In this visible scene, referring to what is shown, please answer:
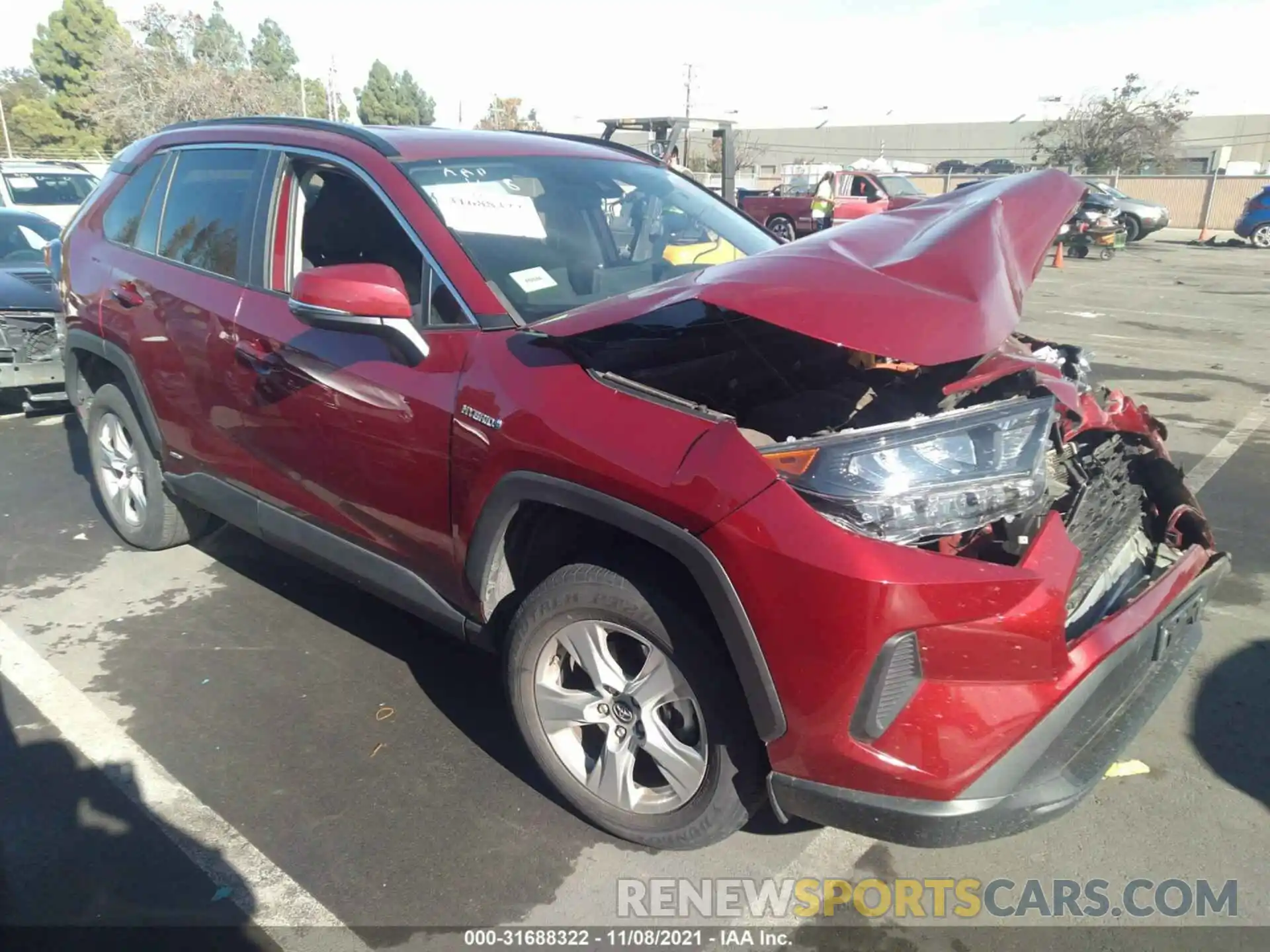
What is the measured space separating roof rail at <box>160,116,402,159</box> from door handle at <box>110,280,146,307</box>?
0.79 meters

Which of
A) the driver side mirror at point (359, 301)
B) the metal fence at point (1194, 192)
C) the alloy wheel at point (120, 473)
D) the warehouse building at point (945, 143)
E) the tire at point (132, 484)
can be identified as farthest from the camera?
the warehouse building at point (945, 143)

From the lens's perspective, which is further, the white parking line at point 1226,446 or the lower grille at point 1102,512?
the white parking line at point 1226,446

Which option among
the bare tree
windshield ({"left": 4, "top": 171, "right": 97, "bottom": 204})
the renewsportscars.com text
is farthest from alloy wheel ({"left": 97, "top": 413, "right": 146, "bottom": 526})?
the bare tree

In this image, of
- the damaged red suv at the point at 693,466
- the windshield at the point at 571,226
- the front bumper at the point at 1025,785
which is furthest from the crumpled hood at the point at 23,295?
the front bumper at the point at 1025,785

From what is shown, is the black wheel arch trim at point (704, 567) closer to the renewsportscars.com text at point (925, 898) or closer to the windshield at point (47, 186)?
the renewsportscars.com text at point (925, 898)

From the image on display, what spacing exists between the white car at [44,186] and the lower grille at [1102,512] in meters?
12.5

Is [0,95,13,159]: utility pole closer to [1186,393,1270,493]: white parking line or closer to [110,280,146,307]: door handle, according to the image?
[110,280,146,307]: door handle

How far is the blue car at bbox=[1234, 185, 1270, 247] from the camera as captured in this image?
2305 centimetres

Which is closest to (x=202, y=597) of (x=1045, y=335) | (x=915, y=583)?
(x=915, y=583)

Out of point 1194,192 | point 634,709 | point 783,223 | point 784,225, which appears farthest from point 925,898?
point 1194,192

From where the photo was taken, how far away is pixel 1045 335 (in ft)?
34.7

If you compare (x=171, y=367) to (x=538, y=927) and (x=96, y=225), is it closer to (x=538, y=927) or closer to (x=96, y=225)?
(x=96, y=225)

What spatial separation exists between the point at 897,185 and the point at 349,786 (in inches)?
904

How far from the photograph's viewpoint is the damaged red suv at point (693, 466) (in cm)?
204
